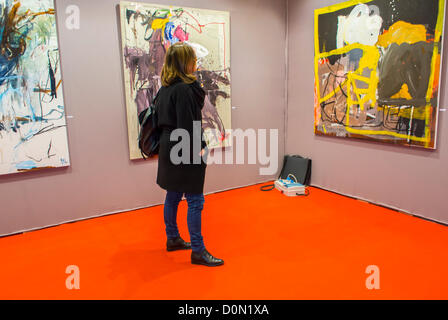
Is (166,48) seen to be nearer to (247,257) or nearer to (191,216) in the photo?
(191,216)

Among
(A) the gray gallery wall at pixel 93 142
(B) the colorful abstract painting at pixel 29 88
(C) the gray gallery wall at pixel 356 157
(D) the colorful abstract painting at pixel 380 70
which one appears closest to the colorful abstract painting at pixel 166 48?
(A) the gray gallery wall at pixel 93 142

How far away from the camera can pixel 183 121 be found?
1.94 metres

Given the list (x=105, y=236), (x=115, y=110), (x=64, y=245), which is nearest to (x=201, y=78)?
(x=115, y=110)

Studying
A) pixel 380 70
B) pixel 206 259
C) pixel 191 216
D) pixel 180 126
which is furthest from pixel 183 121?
pixel 380 70

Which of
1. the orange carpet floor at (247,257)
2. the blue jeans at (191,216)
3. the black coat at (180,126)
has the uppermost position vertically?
the black coat at (180,126)

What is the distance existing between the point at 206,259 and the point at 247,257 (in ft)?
0.99

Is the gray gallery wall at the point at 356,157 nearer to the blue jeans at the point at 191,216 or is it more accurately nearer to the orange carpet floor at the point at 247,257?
the orange carpet floor at the point at 247,257

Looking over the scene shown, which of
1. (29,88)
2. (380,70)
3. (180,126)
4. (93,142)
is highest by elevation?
(380,70)

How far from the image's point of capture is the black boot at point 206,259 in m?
→ 2.20

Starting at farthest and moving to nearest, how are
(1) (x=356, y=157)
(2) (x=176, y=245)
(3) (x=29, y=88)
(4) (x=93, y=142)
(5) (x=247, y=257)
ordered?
(1) (x=356, y=157) < (4) (x=93, y=142) < (3) (x=29, y=88) < (2) (x=176, y=245) < (5) (x=247, y=257)

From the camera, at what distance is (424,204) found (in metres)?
2.91

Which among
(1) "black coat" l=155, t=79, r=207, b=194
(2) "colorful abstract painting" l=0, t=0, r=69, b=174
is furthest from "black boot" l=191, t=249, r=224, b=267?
(2) "colorful abstract painting" l=0, t=0, r=69, b=174

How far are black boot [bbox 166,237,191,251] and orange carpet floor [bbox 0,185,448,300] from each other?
0.15 feet
